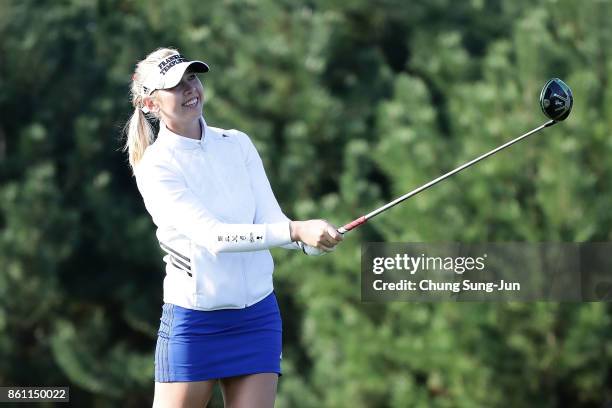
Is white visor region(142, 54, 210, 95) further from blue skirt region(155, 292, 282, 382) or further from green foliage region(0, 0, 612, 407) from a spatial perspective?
green foliage region(0, 0, 612, 407)

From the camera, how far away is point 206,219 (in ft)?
9.75

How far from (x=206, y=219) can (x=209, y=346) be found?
1.05ft

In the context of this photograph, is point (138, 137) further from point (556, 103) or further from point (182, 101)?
point (556, 103)

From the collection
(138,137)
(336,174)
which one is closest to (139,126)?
(138,137)

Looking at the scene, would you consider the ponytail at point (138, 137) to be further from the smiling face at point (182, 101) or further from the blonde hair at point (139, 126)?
the smiling face at point (182, 101)

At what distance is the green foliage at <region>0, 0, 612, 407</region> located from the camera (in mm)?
11852

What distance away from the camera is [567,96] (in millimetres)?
3730

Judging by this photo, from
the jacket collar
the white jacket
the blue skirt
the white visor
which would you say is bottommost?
the blue skirt

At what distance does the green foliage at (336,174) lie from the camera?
467 inches

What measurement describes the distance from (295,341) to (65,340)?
2.62m

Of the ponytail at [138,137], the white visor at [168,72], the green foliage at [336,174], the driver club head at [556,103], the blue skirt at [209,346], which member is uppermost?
the green foliage at [336,174]

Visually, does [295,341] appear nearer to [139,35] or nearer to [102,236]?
[102,236]

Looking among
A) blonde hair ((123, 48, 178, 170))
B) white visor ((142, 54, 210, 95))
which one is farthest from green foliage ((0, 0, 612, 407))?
white visor ((142, 54, 210, 95))

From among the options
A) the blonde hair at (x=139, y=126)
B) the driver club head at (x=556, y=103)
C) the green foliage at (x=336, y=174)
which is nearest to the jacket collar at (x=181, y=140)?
the blonde hair at (x=139, y=126)
